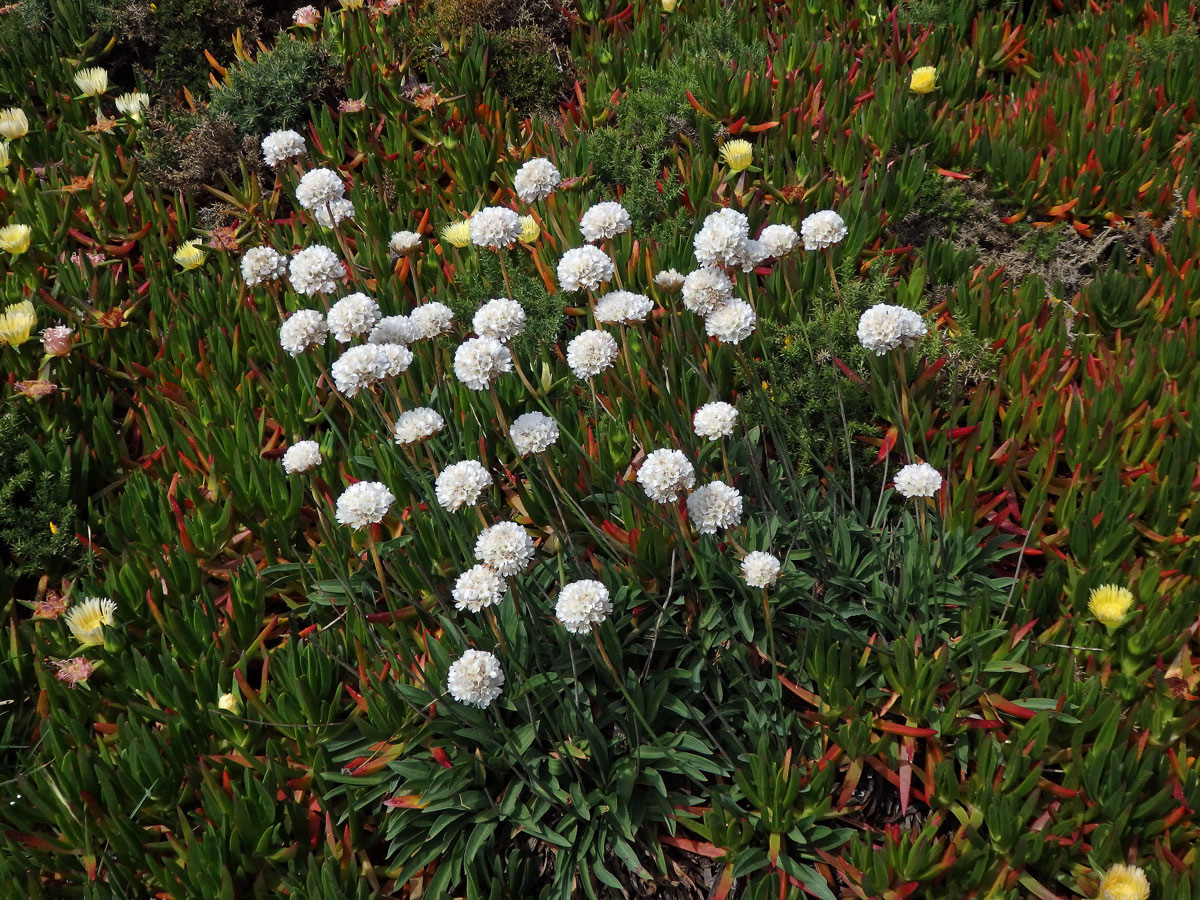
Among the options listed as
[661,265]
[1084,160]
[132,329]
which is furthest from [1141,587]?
[132,329]

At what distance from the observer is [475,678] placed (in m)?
1.89

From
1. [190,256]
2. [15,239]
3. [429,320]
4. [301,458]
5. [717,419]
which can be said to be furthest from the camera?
[190,256]

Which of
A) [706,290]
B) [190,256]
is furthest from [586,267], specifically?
[190,256]

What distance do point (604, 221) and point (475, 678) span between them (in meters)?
1.25

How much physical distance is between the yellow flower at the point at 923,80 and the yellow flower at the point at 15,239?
3.45m

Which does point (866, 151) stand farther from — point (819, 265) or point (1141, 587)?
point (1141, 587)

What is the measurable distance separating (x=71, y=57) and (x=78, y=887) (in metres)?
4.19

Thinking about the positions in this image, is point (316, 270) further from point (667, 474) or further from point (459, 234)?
point (667, 474)

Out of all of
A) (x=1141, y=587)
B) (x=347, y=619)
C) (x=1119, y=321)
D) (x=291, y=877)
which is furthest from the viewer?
(x=1119, y=321)

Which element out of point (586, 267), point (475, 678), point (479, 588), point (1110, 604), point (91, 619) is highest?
point (586, 267)

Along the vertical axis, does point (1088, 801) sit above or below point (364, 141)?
below

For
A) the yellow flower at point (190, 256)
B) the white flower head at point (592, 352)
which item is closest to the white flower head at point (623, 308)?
the white flower head at point (592, 352)

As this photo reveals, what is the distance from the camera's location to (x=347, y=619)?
2.49 metres

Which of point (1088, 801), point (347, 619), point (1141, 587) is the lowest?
point (1088, 801)
